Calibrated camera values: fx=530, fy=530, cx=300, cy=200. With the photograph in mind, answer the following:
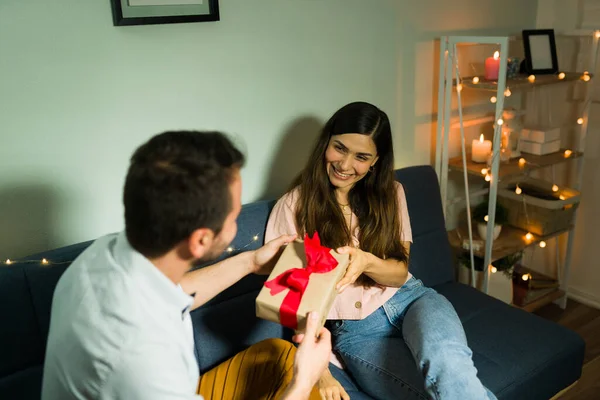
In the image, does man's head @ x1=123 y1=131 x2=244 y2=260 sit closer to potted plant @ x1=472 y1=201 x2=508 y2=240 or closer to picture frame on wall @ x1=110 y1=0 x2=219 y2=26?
picture frame on wall @ x1=110 y1=0 x2=219 y2=26

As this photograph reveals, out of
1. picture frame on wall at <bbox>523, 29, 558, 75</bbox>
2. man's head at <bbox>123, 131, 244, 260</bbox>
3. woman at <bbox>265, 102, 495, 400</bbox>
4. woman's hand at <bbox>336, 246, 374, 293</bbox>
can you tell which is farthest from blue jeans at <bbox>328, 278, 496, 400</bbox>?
picture frame on wall at <bbox>523, 29, 558, 75</bbox>

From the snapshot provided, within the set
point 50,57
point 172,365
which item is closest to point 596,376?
point 172,365

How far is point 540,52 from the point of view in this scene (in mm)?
2525

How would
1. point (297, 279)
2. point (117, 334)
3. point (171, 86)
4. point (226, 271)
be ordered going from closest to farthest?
1. point (117, 334)
2. point (297, 279)
3. point (226, 271)
4. point (171, 86)

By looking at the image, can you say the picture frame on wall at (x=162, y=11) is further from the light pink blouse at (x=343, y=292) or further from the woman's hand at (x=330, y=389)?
the woman's hand at (x=330, y=389)

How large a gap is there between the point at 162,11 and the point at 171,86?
9.2 inches

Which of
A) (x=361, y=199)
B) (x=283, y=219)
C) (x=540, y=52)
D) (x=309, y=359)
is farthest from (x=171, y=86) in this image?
(x=540, y=52)

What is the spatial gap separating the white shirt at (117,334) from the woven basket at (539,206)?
7.01 feet

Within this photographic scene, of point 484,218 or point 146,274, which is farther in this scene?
point 484,218

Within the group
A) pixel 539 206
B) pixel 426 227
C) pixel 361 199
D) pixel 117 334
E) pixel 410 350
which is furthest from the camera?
pixel 539 206

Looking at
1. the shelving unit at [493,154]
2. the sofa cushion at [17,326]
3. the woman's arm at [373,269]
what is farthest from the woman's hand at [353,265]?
the shelving unit at [493,154]

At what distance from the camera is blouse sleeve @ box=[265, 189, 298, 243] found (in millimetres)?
1787

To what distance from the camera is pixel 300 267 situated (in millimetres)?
1407

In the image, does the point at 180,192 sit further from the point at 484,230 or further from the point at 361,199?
the point at 484,230
